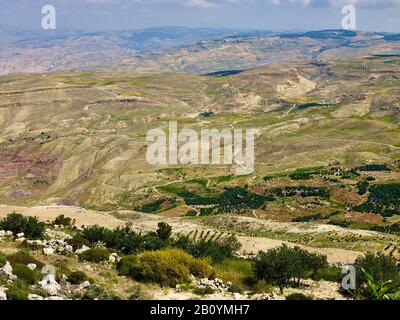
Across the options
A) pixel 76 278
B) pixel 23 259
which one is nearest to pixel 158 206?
pixel 23 259

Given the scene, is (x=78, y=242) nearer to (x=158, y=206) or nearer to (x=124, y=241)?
(x=124, y=241)

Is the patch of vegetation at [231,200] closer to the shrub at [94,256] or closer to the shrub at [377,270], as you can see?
the shrub at [377,270]

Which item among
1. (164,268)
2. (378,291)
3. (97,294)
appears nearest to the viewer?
(97,294)

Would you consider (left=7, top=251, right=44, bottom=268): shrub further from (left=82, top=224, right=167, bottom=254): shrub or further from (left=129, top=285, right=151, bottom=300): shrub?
(left=82, top=224, right=167, bottom=254): shrub

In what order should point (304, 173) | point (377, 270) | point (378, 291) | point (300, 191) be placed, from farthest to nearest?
point (304, 173), point (300, 191), point (377, 270), point (378, 291)

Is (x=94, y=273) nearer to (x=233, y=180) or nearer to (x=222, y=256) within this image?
(x=222, y=256)

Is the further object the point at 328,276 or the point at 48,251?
the point at 328,276
